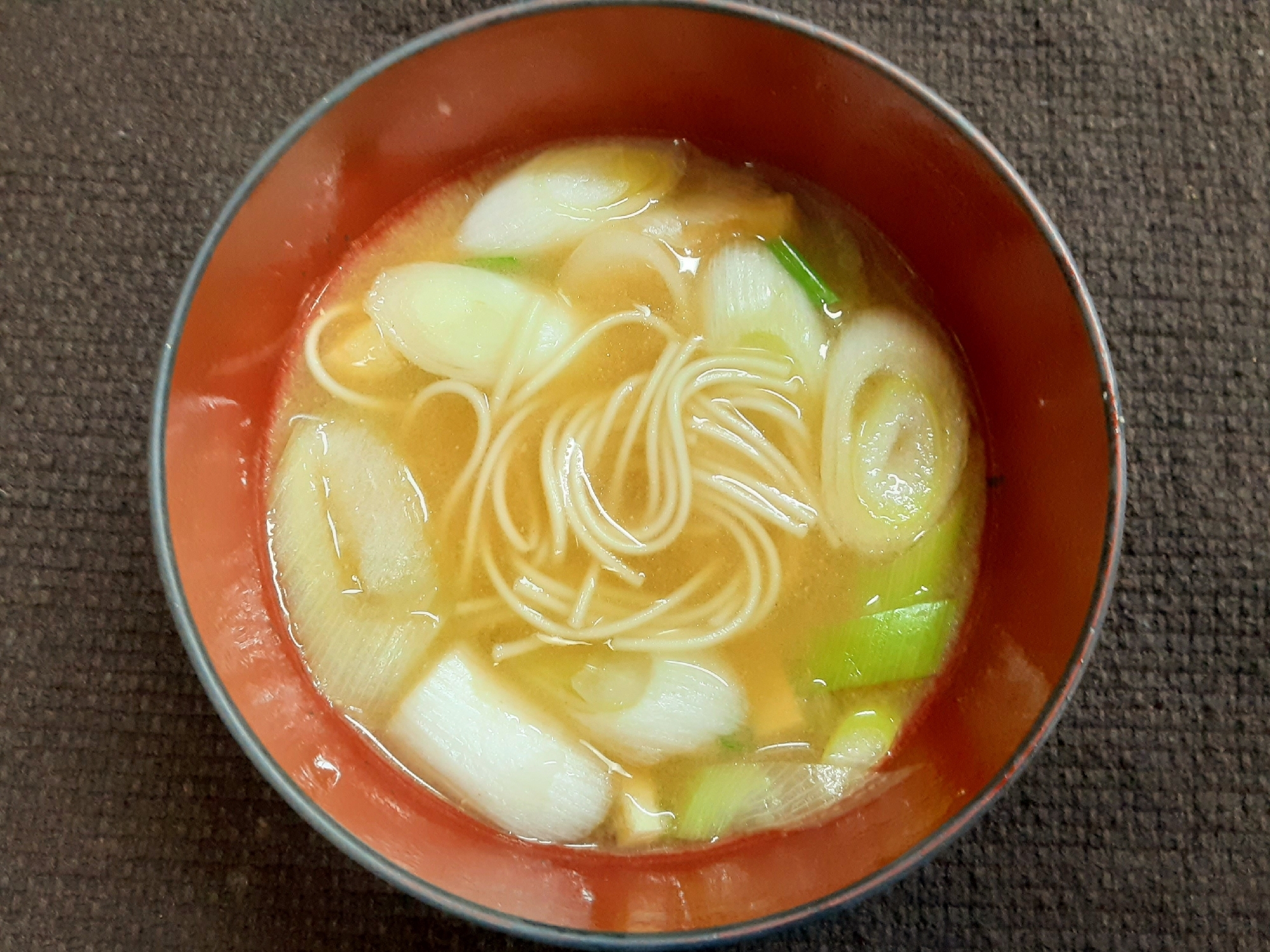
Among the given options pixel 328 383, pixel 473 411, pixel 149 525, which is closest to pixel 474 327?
pixel 473 411

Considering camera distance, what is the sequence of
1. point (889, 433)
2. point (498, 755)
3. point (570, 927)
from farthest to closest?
point (889, 433) < point (498, 755) < point (570, 927)

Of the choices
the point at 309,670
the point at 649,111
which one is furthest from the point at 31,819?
the point at 649,111

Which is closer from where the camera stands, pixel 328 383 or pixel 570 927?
pixel 570 927

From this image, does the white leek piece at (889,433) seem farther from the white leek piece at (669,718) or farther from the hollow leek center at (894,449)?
the white leek piece at (669,718)

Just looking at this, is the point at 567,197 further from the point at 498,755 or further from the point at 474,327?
the point at 498,755

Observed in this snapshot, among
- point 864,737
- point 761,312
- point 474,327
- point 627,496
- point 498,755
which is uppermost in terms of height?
point 761,312

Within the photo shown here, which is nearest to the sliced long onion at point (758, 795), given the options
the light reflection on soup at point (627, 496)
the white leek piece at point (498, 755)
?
the light reflection on soup at point (627, 496)

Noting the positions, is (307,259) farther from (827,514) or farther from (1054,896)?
(1054,896)

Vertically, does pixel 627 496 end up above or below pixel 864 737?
above
